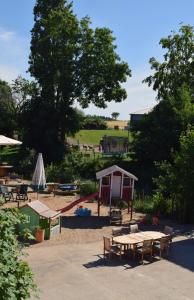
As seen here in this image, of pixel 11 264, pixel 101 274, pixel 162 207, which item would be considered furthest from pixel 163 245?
pixel 11 264

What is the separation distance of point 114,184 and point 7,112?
42844 millimetres

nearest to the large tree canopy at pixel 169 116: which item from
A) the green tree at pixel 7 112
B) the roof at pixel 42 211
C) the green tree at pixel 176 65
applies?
the green tree at pixel 176 65

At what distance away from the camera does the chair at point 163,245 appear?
1721 centimetres

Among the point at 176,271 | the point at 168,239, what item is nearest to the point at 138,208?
the point at 168,239

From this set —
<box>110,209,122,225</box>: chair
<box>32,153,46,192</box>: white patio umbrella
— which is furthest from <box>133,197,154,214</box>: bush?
<box>32,153,46,192</box>: white patio umbrella

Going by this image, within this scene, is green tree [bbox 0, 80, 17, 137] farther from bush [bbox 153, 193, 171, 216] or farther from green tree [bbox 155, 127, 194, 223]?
green tree [bbox 155, 127, 194, 223]

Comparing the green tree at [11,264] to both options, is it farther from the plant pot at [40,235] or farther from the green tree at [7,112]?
the green tree at [7,112]

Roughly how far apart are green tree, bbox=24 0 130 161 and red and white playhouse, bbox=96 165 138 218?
22222 mm

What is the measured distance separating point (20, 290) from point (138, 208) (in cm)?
1875

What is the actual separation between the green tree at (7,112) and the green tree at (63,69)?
14807 millimetres

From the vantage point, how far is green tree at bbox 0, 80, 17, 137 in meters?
61.5

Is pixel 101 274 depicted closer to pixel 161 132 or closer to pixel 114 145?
pixel 161 132

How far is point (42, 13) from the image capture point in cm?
4862

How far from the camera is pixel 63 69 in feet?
153
